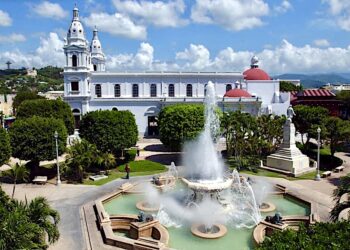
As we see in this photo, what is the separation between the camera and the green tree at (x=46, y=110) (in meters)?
45.9

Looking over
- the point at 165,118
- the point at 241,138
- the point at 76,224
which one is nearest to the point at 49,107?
the point at 165,118

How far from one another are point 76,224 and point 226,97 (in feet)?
130

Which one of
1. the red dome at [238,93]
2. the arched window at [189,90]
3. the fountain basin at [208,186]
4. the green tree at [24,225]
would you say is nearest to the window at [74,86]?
the arched window at [189,90]

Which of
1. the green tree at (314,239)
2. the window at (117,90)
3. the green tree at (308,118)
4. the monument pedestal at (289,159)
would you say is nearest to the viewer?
the green tree at (314,239)

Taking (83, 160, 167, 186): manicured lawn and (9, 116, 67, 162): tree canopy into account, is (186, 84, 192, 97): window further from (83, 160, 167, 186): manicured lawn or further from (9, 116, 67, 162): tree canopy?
(9, 116, 67, 162): tree canopy

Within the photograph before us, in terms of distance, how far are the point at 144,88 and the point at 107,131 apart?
2554 cm

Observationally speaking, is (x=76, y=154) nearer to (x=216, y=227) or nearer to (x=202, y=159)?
(x=202, y=159)

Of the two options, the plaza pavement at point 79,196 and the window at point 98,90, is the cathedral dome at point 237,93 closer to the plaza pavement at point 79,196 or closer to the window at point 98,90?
the window at point 98,90

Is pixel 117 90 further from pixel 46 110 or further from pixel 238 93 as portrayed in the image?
pixel 238 93

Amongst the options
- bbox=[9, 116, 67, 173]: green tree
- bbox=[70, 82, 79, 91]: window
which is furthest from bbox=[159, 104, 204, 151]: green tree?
bbox=[70, 82, 79, 91]: window

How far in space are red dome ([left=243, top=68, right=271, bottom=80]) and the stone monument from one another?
2955cm

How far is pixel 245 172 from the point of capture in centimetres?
3372

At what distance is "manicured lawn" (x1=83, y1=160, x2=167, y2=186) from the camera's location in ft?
102

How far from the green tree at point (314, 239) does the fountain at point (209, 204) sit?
798cm
